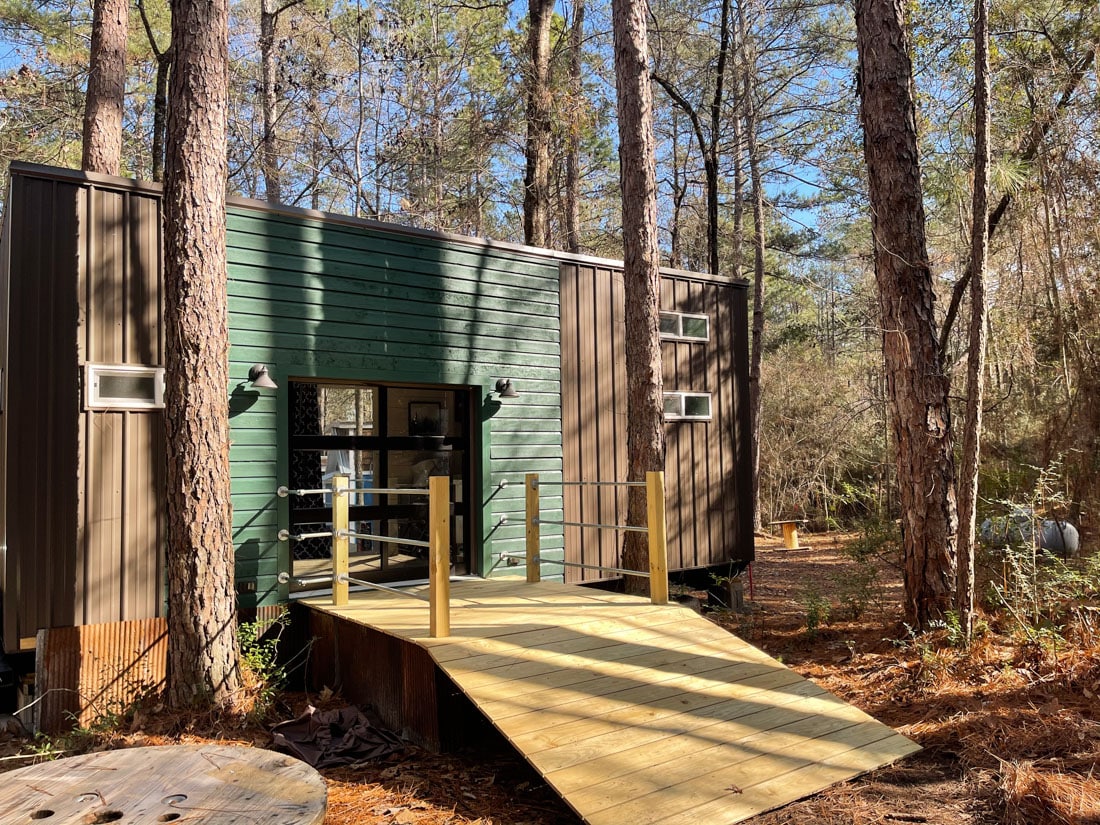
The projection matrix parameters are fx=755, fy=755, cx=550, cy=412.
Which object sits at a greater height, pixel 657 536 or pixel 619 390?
pixel 619 390

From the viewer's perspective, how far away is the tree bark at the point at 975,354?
4.95 m

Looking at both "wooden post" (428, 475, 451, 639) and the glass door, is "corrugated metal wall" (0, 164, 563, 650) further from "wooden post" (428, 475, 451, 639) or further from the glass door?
"wooden post" (428, 475, 451, 639)

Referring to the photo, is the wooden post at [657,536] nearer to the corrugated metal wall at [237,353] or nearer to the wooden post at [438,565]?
the wooden post at [438,565]

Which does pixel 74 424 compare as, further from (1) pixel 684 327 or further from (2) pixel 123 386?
(1) pixel 684 327

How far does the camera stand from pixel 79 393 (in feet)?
15.5

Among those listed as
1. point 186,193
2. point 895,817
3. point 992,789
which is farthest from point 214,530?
point 992,789

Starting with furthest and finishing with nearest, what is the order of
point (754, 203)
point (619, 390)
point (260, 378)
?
point (754, 203), point (619, 390), point (260, 378)

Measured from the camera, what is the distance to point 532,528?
6.11 m

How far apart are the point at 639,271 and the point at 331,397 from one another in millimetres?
2774

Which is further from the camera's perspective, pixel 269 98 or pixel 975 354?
pixel 269 98

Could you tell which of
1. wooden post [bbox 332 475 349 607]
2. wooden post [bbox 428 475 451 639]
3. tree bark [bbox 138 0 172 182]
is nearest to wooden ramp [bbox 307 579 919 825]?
wooden post [bbox 428 475 451 639]

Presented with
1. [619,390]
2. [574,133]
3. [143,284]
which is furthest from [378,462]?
[574,133]

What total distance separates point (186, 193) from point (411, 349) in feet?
6.83

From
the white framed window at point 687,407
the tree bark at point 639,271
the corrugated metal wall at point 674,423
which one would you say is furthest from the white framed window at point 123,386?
the white framed window at point 687,407
